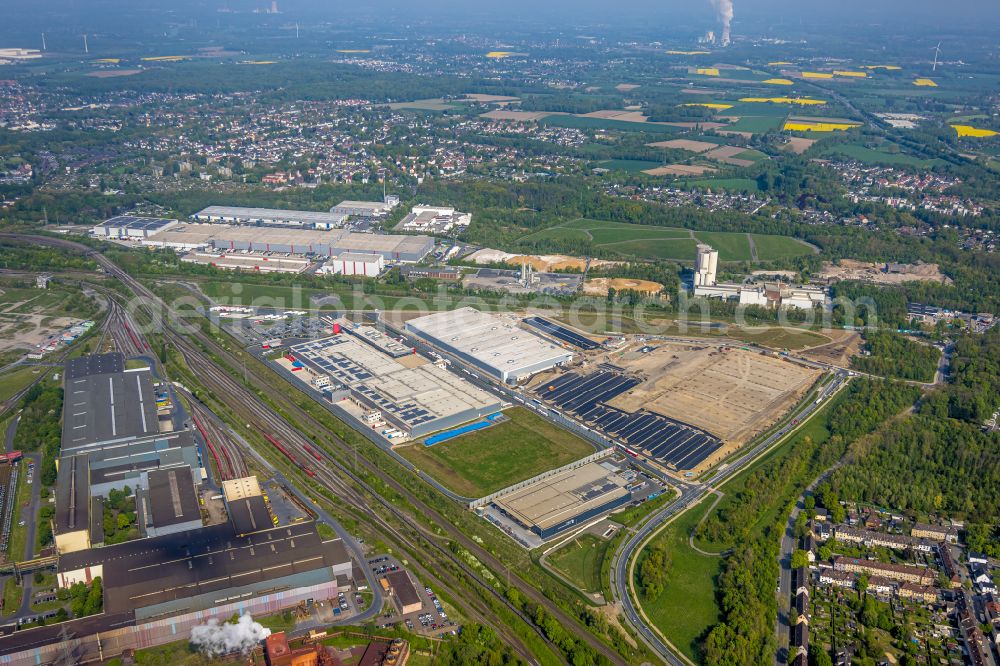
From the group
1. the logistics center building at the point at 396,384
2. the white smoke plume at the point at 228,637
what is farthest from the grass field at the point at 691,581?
the white smoke plume at the point at 228,637

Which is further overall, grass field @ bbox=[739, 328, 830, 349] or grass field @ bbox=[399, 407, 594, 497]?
grass field @ bbox=[739, 328, 830, 349]

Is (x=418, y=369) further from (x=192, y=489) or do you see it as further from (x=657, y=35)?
(x=657, y=35)

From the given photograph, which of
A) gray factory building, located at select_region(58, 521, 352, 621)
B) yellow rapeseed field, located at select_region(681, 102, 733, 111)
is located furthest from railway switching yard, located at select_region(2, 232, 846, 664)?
yellow rapeseed field, located at select_region(681, 102, 733, 111)

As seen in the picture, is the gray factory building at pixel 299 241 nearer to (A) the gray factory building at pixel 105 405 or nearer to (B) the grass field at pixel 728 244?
(B) the grass field at pixel 728 244

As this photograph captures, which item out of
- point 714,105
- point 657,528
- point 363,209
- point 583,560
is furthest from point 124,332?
point 714,105

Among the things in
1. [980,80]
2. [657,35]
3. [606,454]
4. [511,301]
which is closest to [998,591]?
[606,454]

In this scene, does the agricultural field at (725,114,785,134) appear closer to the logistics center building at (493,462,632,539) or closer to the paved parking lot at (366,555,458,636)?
the logistics center building at (493,462,632,539)
